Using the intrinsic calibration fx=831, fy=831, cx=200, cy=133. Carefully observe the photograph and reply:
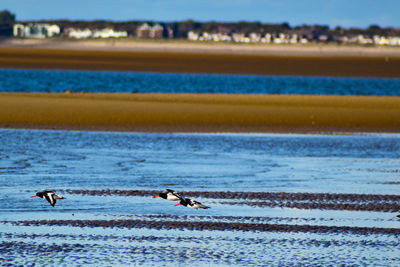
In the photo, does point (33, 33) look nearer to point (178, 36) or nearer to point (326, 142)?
point (178, 36)

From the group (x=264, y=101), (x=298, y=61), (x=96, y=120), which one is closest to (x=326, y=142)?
(x=96, y=120)

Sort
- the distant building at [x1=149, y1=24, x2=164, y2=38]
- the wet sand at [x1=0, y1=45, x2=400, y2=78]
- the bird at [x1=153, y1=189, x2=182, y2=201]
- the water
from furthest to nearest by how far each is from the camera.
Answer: the distant building at [x1=149, y1=24, x2=164, y2=38] < the wet sand at [x1=0, y1=45, x2=400, y2=78] < the water < the bird at [x1=153, y1=189, x2=182, y2=201]

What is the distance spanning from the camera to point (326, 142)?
1914 centimetres

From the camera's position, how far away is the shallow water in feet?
27.3

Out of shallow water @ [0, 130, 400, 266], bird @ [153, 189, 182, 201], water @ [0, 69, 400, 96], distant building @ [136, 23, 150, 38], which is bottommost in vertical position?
distant building @ [136, 23, 150, 38]

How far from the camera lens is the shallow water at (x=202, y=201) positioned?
8.32m

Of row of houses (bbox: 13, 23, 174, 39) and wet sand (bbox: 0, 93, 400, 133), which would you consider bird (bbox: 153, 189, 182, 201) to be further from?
row of houses (bbox: 13, 23, 174, 39)

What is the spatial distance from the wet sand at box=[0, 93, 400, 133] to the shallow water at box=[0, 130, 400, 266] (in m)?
4.25

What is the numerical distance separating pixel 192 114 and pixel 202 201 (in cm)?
1363

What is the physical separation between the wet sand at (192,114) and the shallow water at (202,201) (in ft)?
13.9

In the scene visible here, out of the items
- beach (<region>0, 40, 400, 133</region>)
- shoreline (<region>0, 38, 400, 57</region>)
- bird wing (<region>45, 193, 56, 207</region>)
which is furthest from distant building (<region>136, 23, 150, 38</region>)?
bird wing (<region>45, 193, 56, 207</region>)

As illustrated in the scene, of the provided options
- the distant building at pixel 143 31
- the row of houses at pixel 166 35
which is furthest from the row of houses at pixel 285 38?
the distant building at pixel 143 31

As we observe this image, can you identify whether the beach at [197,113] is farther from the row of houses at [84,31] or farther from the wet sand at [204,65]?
the row of houses at [84,31]

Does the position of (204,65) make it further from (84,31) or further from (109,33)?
(84,31)
